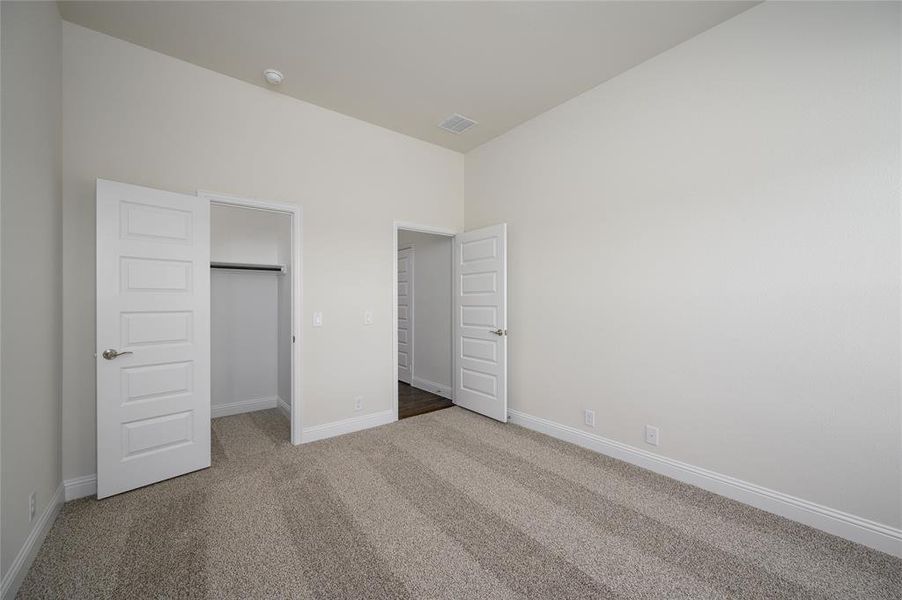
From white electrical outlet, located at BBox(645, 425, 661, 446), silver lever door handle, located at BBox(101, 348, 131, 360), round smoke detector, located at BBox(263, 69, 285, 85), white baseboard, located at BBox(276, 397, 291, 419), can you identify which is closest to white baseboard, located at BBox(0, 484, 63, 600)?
silver lever door handle, located at BBox(101, 348, 131, 360)

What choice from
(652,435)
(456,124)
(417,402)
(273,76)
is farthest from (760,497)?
(273,76)

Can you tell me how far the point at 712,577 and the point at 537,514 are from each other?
86 centimetres

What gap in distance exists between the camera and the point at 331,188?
351cm

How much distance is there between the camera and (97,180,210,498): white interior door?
2.39m

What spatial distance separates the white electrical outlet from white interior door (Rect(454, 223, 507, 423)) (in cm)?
135

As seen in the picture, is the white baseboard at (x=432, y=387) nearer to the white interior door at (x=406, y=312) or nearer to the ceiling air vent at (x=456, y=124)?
the white interior door at (x=406, y=312)

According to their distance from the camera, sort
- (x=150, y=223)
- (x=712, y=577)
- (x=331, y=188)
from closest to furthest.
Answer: (x=712, y=577)
(x=150, y=223)
(x=331, y=188)

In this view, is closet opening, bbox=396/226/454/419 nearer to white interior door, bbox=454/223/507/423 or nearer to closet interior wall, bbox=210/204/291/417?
white interior door, bbox=454/223/507/423

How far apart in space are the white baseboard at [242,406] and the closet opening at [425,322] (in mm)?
1530

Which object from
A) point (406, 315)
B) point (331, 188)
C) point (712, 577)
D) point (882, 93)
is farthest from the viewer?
point (406, 315)

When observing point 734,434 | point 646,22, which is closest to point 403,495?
point 734,434

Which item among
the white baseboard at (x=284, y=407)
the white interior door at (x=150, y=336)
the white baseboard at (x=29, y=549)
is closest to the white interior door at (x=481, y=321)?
the white baseboard at (x=284, y=407)

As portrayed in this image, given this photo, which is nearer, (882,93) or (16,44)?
(16,44)

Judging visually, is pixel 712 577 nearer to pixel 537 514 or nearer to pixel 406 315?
pixel 537 514
